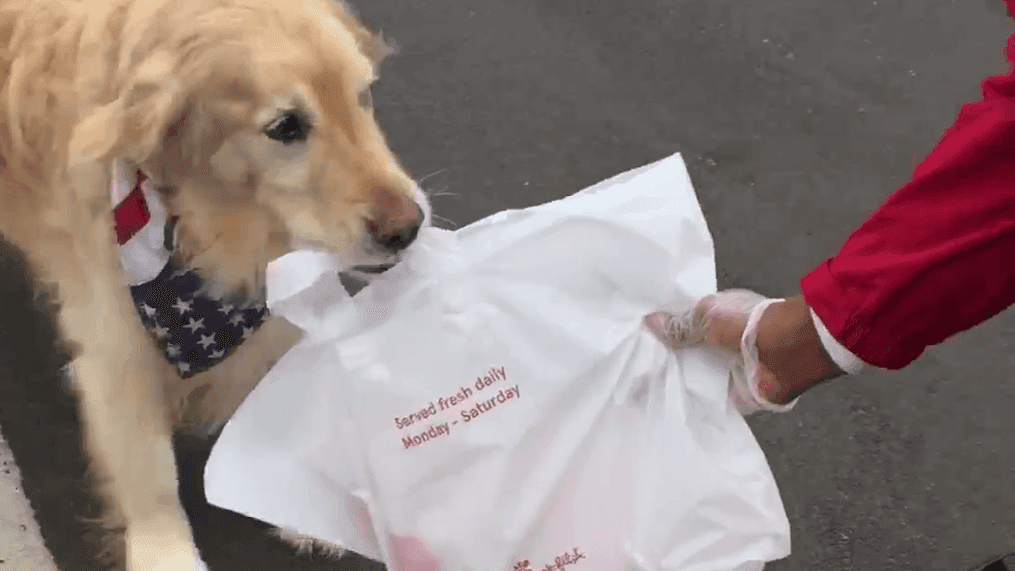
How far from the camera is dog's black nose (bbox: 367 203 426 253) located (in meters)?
0.79

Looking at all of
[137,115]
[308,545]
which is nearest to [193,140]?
[137,115]

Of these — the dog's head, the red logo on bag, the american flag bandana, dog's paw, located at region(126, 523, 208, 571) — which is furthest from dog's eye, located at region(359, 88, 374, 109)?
dog's paw, located at region(126, 523, 208, 571)

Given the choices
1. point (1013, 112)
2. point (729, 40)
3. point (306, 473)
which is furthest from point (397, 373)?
point (729, 40)

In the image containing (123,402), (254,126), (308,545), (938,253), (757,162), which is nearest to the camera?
A: (938,253)

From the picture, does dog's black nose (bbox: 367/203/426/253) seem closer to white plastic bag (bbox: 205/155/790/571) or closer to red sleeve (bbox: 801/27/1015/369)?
white plastic bag (bbox: 205/155/790/571)

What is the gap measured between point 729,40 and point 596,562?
1259 mm

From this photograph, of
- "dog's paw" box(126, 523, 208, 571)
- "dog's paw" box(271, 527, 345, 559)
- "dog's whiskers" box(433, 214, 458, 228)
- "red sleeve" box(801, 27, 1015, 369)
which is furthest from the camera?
"dog's whiskers" box(433, 214, 458, 228)

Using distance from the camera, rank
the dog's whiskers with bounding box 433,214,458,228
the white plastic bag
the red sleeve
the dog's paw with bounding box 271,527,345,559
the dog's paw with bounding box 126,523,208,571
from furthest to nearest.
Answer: the dog's whiskers with bounding box 433,214,458,228, the dog's paw with bounding box 271,527,345,559, the dog's paw with bounding box 126,523,208,571, the white plastic bag, the red sleeve

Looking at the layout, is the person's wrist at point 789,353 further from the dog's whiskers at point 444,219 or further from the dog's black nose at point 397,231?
Answer: the dog's whiskers at point 444,219

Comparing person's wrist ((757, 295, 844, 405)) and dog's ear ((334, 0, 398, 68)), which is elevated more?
dog's ear ((334, 0, 398, 68))

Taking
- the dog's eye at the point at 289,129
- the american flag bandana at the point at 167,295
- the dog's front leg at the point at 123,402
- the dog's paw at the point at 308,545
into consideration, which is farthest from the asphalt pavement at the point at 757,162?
the dog's eye at the point at 289,129

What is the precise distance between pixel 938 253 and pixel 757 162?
977mm

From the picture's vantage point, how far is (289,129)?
75cm

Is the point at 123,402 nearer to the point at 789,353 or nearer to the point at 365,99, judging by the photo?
the point at 365,99
